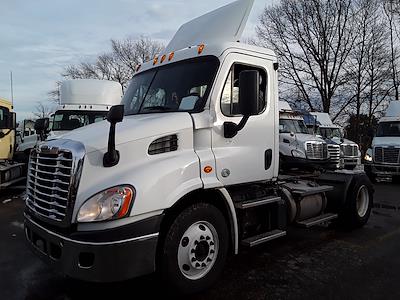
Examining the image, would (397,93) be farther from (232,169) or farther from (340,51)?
(232,169)

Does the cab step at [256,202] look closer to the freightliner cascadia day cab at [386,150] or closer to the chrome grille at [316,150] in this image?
the chrome grille at [316,150]

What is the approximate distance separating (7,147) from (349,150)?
14.7 m

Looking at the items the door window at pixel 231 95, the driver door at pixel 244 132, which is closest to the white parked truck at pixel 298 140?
the driver door at pixel 244 132

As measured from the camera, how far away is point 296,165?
26.1 feet

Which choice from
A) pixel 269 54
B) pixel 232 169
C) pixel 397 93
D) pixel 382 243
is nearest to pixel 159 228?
pixel 232 169

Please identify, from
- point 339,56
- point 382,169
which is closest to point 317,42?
point 339,56

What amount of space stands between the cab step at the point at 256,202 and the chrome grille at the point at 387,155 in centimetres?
1186

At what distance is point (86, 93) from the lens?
13641mm

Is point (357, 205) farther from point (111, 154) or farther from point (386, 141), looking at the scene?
point (386, 141)

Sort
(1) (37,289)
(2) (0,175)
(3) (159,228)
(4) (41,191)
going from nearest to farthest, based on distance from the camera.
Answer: (3) (159,228) → (4) (41,191) → (1) (37,289) → (2) (0,175)

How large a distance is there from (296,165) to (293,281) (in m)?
3.68

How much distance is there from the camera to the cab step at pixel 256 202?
4.59 m

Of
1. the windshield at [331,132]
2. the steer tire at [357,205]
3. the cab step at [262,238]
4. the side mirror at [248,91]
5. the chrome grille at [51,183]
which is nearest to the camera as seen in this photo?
the chrome grille at [51,183]

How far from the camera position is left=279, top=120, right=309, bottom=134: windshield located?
12.4 m
